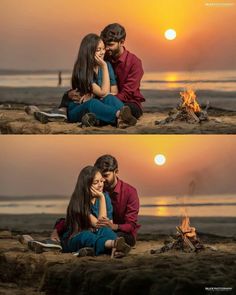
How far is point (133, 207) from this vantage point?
11.8 ft

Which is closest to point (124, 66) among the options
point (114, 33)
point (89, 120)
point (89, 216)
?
point (114, 33)

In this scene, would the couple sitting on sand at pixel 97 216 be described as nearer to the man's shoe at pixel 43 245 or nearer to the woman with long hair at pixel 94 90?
the man's shoe at pixel 43 245

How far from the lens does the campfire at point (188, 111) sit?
143 inches

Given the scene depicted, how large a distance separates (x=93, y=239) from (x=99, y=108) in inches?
22.3

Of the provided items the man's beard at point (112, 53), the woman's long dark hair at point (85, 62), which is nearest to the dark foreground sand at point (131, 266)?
the woman's long dark hair at point (85, 62)

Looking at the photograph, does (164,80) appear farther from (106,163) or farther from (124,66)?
(106,163)

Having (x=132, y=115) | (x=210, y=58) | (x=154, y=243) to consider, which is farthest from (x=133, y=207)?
(x=210, y=58)

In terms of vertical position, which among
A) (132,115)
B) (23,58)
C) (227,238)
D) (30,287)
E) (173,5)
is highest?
(173,5)

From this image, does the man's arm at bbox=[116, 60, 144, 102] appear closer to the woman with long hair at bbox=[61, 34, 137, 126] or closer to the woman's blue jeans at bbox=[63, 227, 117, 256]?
the woman with long hair at bbox=[61, 34, 137, 126]

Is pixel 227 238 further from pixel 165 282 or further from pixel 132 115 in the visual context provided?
pixel 132 115

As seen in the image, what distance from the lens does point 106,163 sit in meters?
3.61

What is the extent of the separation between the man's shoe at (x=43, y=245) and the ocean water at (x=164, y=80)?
679 mm

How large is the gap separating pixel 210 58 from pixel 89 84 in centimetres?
54

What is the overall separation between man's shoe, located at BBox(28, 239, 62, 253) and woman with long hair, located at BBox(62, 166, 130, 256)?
1.4 inches
